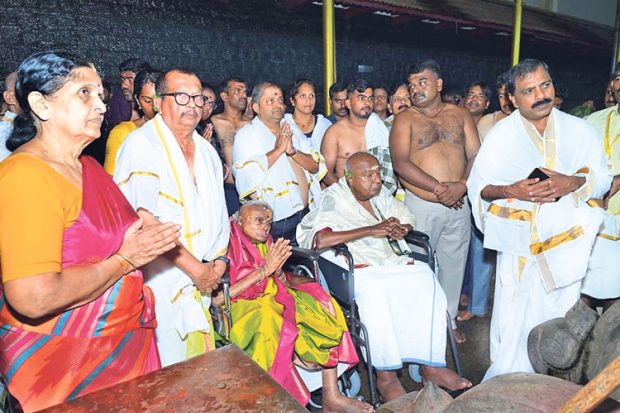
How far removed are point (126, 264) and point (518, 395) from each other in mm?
1331

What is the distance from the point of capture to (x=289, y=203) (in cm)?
382

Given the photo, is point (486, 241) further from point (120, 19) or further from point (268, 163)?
point (120, 19)

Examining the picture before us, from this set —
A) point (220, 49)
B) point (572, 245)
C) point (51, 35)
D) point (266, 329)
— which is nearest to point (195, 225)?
point (266, 329)

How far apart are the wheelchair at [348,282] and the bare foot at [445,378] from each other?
0.05 meters

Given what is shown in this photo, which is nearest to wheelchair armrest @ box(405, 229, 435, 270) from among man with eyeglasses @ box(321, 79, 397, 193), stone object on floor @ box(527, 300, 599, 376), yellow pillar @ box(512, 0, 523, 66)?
stone object on floor @ box(527, 300, 599, 376)

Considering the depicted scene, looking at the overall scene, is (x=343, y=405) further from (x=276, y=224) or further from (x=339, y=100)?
(x=339, y=100)

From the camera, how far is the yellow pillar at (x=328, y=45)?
615cm

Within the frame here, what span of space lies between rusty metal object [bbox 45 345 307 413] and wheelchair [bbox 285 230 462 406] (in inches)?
59.7

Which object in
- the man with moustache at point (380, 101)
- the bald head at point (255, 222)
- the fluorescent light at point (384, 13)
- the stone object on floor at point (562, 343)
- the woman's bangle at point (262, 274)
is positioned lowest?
the stone object on floor at point (562, 343)

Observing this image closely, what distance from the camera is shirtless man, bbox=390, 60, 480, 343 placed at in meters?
3.76

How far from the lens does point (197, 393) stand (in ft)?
4.40

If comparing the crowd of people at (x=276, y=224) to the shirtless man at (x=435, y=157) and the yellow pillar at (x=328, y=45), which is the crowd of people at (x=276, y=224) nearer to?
the shirtless man at (x=435, y=157)

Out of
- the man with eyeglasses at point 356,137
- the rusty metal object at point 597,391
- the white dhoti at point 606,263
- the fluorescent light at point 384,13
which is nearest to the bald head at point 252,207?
the man with eyeglasses at point 356,137

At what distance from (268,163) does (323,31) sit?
10.7ft
